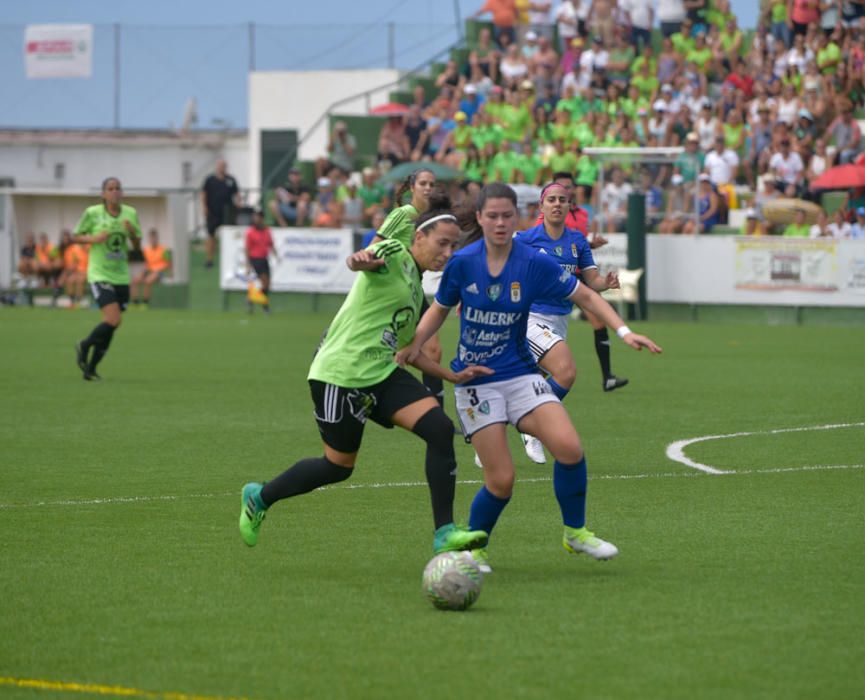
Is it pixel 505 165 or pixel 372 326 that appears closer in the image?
pixel 372 326

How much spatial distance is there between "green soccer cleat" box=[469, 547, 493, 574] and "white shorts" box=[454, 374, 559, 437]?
0.57 metres

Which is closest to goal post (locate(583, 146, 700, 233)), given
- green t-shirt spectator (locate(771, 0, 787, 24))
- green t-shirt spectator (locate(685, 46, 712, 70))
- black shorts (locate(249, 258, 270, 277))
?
green t-shirt spectator (locate(685, 46, 712, 70))

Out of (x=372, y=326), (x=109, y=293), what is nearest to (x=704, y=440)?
(x=372, y=326)

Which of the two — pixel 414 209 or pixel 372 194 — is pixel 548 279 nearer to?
pixel 414 209

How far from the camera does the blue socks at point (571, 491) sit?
27.1ft

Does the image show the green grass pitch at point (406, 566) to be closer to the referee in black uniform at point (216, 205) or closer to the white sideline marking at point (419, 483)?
the white sideline marking at point (419, 483)

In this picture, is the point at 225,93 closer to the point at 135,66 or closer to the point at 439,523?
the point at 135,66

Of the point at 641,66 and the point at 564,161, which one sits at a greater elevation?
the point at 641,66

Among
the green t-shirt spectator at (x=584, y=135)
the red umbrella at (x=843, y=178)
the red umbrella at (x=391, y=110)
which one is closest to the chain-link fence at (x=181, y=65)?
the red umbrella at (x=391, y=110)

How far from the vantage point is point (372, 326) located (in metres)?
8.29

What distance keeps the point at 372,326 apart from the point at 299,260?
26.4 metres

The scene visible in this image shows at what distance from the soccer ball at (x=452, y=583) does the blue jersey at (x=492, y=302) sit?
1.16m

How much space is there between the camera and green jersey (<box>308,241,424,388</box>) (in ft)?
27.1

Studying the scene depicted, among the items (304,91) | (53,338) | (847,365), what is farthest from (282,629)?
(304,91)
